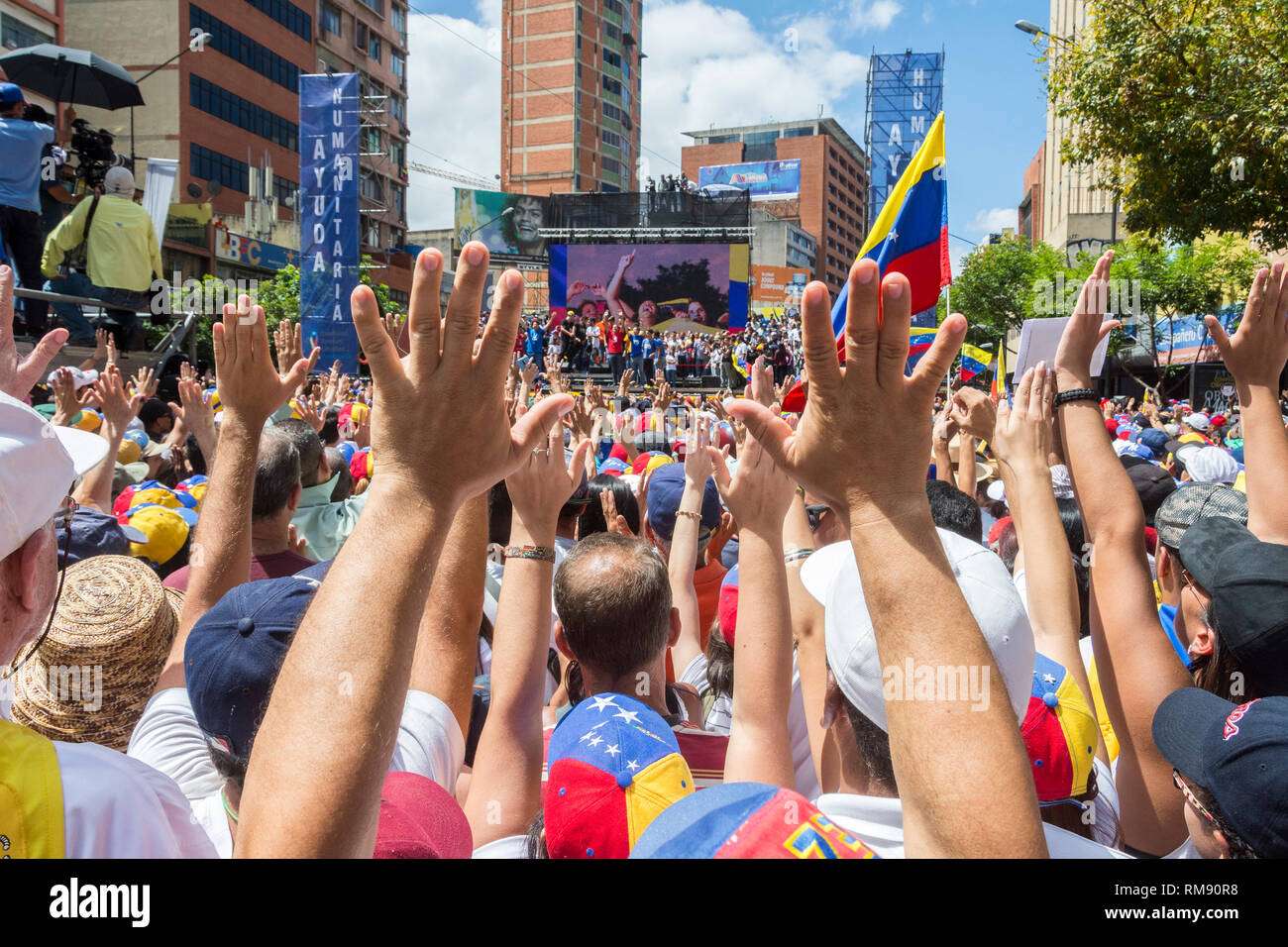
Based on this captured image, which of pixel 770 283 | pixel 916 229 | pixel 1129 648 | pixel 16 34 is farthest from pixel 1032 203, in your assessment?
pixel 1129 648

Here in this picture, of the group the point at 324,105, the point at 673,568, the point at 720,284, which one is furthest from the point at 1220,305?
the point at 673,568

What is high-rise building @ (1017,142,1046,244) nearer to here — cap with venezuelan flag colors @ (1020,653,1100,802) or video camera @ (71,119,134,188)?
video camera @ (71,119,134,188)

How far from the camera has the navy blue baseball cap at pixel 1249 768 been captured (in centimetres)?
127

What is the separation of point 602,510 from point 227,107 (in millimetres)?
43852

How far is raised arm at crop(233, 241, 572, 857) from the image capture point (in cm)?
100

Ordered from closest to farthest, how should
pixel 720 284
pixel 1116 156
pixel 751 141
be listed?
pixel 1116 156 < pixel 720 284 < pixel 751 141

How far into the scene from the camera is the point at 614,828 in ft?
4.93

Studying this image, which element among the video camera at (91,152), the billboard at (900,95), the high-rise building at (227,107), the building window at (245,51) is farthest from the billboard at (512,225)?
the billboard at (900,95)

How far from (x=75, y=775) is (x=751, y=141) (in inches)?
5236

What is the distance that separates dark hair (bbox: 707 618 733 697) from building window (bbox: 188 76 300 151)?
129 feet

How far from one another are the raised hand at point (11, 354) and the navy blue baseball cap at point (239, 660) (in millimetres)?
594

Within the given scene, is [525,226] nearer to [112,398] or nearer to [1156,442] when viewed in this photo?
[1156,442]

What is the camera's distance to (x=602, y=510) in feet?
13.7
